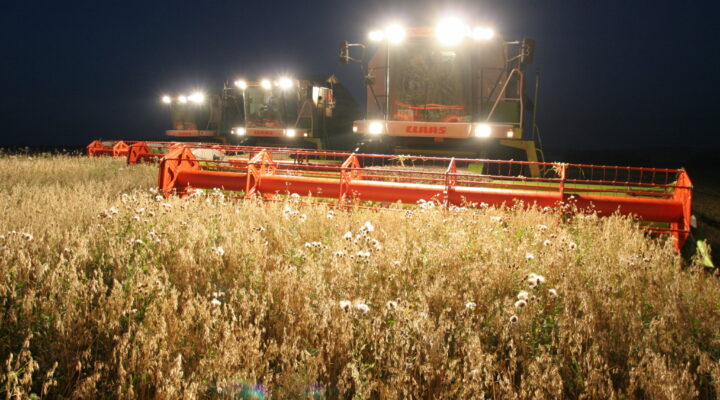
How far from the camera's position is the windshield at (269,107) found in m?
19.7

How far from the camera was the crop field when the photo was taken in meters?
1.76

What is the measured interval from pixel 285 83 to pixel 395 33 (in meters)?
10.6

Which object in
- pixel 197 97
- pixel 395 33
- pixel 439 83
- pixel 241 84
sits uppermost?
pixel 197 97

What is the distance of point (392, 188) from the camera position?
582 centimetres

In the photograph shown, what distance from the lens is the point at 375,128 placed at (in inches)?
391

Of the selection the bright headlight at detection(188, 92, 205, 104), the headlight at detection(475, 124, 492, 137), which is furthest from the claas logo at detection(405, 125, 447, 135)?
the bright headlight at detection(188, 92, 205, 104)

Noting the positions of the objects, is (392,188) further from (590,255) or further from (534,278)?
(534,278)

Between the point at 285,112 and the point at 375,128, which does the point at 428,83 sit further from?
the point at 285,112

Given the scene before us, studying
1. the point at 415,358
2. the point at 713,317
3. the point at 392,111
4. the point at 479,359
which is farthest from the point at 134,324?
the point at 392,111

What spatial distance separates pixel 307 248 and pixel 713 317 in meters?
2.63

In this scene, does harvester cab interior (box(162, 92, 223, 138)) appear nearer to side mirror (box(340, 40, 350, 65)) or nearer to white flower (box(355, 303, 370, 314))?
side mirror (box(340, 40, 350, 65))

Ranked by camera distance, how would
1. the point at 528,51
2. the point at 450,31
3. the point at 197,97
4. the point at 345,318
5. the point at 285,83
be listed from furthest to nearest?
the point at 197,97 < the point at 285,83 < the point at 450,31 < the point at 528,51 < the point at 345,318

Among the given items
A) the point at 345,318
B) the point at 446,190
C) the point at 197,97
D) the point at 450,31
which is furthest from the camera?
the point at 197,97

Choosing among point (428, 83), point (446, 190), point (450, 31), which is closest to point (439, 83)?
point (428, 83)
